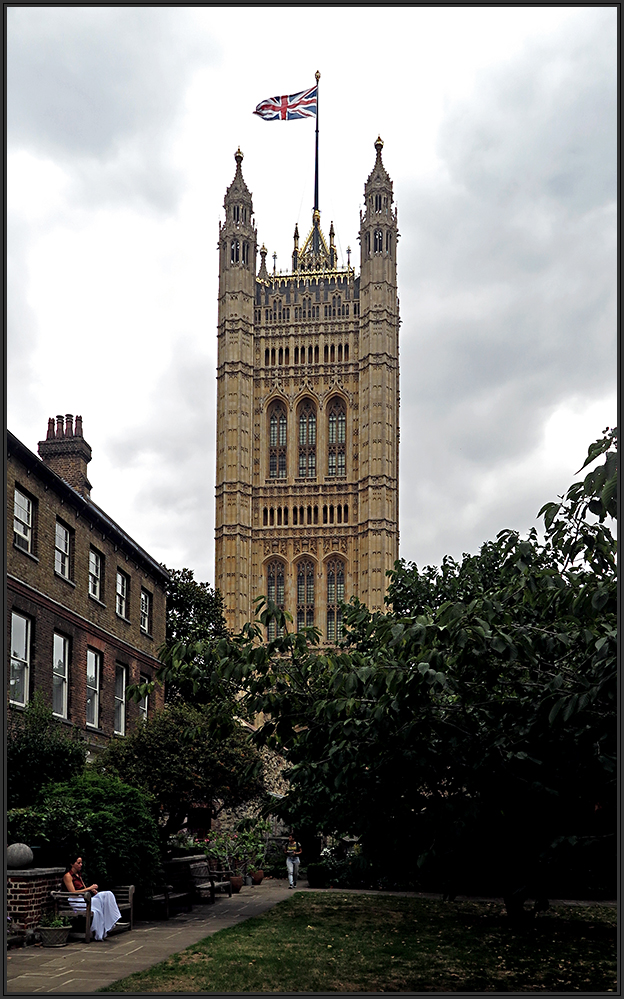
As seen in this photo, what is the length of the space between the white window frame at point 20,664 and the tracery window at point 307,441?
81.4m

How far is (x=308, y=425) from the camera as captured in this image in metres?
105

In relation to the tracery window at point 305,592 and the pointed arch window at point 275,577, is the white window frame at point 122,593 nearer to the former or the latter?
the tracery window at point 305,592

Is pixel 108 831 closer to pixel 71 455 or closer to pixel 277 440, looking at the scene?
pixel 71 455

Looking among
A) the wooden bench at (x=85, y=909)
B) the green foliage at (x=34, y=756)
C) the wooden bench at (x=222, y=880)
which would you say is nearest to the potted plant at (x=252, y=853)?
the wooden bench at (x=222, y=880)

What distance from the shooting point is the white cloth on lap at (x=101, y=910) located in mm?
16016

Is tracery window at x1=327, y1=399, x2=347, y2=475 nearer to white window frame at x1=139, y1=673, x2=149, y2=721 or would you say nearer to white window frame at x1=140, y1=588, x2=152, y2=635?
white window frame at x1=140, y1=588, x2=152, y2=635

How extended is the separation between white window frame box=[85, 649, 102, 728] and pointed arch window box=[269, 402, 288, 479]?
76729mm

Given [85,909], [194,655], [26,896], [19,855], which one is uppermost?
[194,655]

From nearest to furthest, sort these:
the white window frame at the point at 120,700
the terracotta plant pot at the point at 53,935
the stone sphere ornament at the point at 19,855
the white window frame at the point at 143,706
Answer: the terracotta plant pot at the point at 53,935
the stone sphere ornament at the point at 19,855
the white window frame at the point at 120,700
the white window frame at the point at 143,706

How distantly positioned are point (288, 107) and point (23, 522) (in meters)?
52.0

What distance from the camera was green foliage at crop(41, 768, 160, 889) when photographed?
17406mm

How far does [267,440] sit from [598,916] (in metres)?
84.0

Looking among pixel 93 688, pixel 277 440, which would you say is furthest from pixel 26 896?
pixel 277 440

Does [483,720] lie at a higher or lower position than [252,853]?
higher
